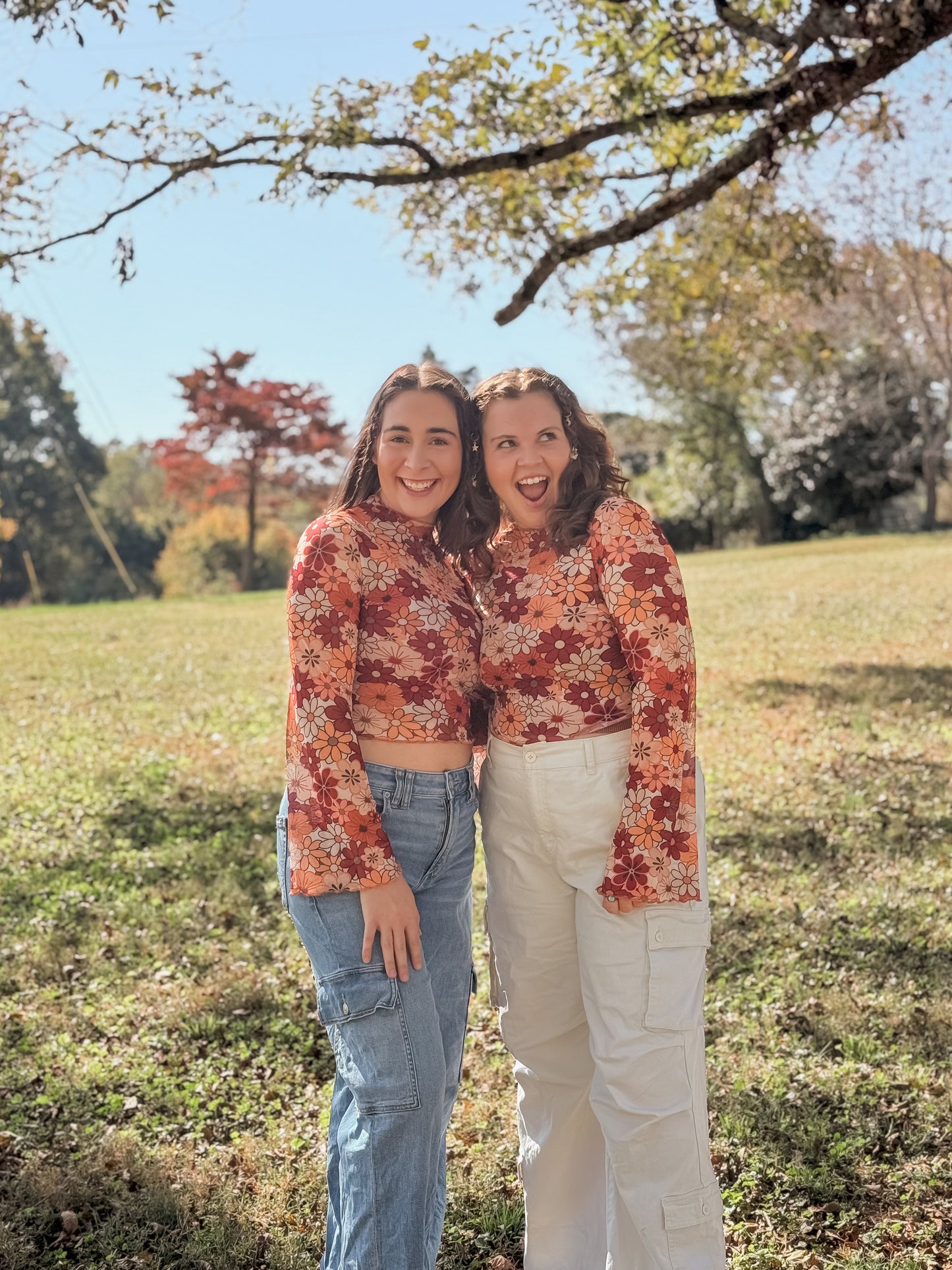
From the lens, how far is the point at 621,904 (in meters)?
2.46

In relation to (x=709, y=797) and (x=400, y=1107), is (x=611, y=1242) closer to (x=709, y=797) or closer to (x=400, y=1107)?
(x=400, y=1107)

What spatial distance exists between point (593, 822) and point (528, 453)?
89cm

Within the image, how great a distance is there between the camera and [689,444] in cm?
3497

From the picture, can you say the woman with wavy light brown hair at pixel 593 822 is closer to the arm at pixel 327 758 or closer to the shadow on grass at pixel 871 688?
the arm at pixel 327 758

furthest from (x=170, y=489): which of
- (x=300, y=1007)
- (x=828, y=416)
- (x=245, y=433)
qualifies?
(x=300, y=1007)

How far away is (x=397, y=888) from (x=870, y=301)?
25246 mm

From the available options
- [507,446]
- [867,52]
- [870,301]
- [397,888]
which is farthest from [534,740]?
[870,301]

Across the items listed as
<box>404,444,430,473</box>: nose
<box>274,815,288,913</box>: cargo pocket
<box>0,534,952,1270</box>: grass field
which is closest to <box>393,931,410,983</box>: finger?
<box>274,815,288,913</box>: cargo pocket

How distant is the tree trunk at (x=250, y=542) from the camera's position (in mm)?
31172

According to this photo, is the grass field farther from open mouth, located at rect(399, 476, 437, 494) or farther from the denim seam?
open mouth, located at rect(399, 476, 437, 494)

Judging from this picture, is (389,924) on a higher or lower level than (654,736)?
lower

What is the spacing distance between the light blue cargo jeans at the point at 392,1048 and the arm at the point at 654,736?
41 cm

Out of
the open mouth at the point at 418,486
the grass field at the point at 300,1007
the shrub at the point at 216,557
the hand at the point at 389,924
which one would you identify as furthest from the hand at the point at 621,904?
the shrub at the point at 216,557

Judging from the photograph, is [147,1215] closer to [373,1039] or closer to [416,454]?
[373,1039]
